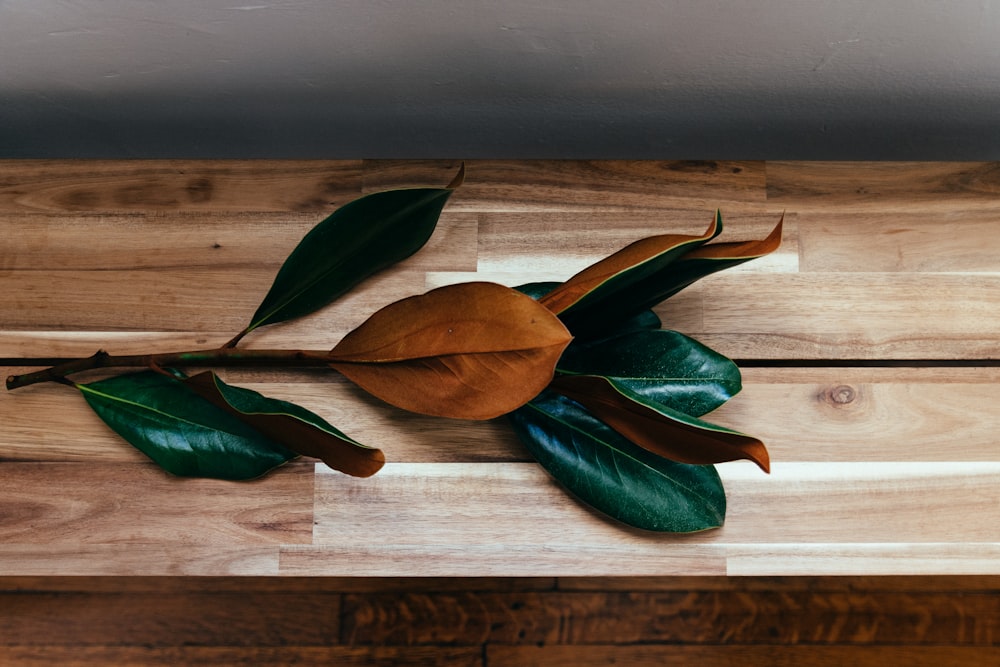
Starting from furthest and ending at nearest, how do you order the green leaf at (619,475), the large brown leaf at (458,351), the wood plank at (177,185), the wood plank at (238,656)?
the wood plank at (238,656) → the wood plank at (177,185) → the green leaf at (619,475) → the large brown leaf at (458,351)

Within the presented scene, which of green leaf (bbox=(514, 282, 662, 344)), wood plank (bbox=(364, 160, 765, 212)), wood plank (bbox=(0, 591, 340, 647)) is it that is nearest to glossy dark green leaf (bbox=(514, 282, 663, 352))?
green leaf (bbox=(514, 282, 662, 344))

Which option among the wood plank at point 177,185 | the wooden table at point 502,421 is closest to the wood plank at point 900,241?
the wooden table at point 502,421

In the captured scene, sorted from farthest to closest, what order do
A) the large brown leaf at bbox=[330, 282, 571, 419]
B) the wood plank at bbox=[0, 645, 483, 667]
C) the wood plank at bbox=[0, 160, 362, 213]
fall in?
the wood plank at bbox=[0, 645, 483, 667], the wood plank at bbox=[0, 160, 362, 213], the large brown leaf at bbox=[330, 282, 571, 419]

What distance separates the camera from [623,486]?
64 centimetres

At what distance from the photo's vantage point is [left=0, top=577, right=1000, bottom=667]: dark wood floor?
1.08 m

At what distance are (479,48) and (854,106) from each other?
0.43 metres

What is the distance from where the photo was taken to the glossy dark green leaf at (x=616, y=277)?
1.88 feet

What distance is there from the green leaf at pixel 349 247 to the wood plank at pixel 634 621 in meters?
0.58

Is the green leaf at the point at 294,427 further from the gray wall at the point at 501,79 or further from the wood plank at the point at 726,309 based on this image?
the gray wall at the point at 501,79

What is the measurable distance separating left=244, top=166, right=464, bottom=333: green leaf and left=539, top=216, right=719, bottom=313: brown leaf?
0.47 feet

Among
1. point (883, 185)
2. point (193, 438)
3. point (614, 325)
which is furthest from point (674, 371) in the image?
point (193, 438)

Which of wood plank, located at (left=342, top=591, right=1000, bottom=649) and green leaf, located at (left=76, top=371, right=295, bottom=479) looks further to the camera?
wood plank, located at (left=342, top=591, right=1000, bottom=649)

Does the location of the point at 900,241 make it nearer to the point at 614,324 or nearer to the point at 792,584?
the point at 614,324

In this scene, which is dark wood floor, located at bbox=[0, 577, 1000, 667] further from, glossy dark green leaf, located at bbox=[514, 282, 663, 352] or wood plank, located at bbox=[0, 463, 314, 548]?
glossy dark green leaf, located at bbox=[514, 282, 663, 352]
